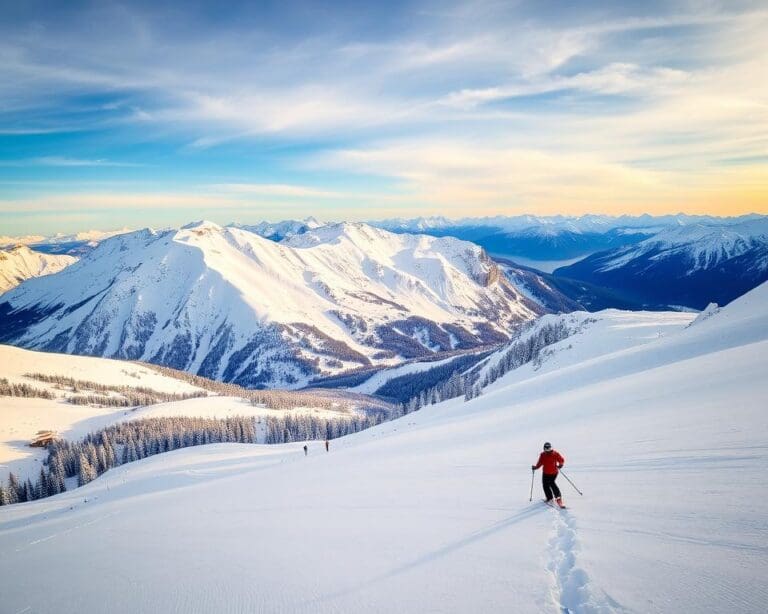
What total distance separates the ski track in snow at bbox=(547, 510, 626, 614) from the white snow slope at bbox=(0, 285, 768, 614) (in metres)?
0.04

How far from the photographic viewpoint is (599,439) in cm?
1608

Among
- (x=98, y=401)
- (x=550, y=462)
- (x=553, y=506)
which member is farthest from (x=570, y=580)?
(x=98, y=401)

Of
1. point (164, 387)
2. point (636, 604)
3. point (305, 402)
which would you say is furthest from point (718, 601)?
point (164, 387)

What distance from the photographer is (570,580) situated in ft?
23.2

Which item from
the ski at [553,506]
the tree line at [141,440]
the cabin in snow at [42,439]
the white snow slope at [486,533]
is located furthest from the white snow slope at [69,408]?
the ski at [553,506]

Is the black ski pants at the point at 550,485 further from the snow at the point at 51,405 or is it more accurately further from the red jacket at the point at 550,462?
the snow at the point at 51,405

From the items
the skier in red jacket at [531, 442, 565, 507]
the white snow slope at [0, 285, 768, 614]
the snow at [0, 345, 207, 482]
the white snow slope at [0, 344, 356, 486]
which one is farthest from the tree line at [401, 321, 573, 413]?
the skier in red jacket at [531, 442, 565, 507]

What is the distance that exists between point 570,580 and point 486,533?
2.85 metres

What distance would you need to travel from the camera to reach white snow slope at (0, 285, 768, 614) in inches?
274

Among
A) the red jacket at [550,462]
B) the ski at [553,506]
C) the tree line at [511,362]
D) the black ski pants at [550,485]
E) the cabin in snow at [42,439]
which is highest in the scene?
the red jacket at [550,462]

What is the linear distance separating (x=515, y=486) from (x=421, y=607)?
23.5ft

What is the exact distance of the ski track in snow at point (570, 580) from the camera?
626cm

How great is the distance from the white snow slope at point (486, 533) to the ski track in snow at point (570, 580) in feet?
0.13

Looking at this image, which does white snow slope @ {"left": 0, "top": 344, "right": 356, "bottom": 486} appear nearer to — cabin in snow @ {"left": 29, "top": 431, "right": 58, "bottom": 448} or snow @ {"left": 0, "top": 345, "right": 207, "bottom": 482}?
snow @ {"left": 0, "top": 345, "right": 207, "bottom": 482}
